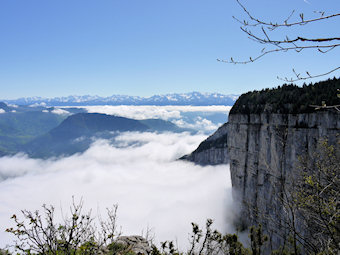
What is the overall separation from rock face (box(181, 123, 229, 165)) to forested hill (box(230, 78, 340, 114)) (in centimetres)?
6755

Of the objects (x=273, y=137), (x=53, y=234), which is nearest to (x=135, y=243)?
(x=53, y=234)

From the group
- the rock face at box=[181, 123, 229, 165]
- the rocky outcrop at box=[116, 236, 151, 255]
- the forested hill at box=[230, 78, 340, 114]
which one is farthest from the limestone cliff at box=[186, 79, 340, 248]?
the rock face at box=[181, 123, 229, 165]

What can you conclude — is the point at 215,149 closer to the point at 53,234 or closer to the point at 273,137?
the point at 273,137

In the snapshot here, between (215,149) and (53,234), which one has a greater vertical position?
(53,234)

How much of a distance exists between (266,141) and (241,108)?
1136cm

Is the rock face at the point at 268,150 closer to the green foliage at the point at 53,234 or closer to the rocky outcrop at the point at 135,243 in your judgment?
the rocky outcrop at the point at 135,243

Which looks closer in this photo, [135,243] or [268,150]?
[135,243]

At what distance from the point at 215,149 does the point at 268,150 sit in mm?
79936

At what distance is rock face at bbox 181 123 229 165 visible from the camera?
12125cm

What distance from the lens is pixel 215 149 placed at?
125562mm

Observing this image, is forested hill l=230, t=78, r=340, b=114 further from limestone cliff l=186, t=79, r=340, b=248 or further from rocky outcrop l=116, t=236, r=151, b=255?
rocky outcrop l=116, t=236, r=151, b=255

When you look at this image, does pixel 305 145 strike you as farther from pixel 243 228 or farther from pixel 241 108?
pixel 243 228

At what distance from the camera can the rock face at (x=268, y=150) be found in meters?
34.3

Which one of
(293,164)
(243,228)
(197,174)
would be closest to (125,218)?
(197,174)
